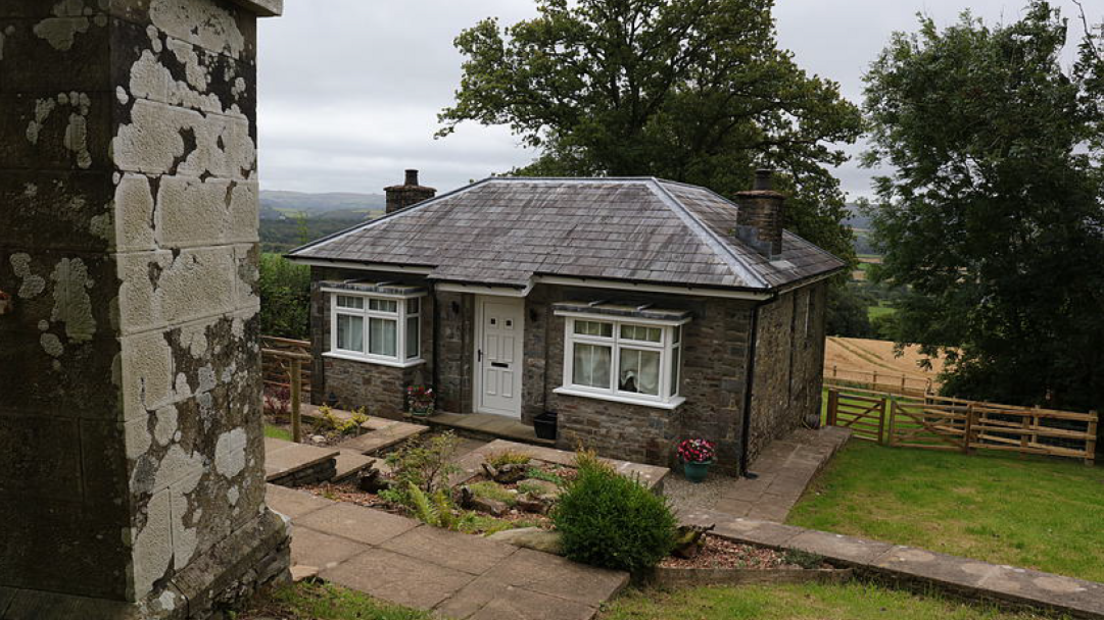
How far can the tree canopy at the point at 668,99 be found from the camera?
25.0 meters

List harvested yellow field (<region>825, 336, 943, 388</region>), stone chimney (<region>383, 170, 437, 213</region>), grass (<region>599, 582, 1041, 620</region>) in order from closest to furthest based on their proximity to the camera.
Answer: grass (<region>599, 582, 1041, 620</region>), stone chimney (<region>383, 170, 437, 213</region>), harvested yellow field (<region>825, 336, 943, 388</region>)

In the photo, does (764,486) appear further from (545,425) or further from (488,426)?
(488,426)

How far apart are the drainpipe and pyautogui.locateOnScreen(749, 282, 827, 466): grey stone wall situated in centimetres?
23

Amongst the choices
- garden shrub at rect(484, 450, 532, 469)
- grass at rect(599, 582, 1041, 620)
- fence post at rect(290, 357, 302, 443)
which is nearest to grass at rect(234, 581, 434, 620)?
grass at rect(599, 582, 1041, 620)

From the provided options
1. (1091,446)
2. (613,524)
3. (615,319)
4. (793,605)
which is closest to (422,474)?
(613,524)

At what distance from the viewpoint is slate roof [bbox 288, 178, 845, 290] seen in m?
12.7

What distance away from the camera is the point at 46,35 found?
2.88 metres

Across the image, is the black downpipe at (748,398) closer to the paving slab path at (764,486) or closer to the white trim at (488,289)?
the paving slab path at (764,486)

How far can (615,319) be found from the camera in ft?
40.9

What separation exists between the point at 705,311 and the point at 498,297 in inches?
159

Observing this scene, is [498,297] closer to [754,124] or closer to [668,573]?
[668,573]

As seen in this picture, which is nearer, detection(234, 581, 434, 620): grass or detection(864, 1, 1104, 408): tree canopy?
detection(234, 581, 434, 620): grass

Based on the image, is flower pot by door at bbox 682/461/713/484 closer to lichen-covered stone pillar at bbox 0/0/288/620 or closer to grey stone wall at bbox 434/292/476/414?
grey stone wall at bbox 434/292/476/414

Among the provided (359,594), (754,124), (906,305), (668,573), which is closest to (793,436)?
(906,305)
